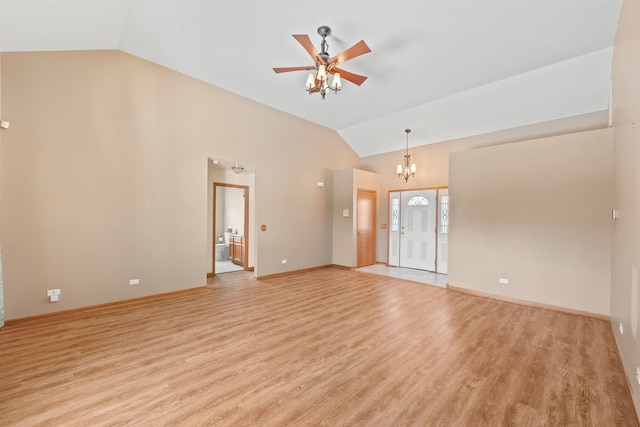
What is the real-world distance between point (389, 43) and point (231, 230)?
6.84 meters

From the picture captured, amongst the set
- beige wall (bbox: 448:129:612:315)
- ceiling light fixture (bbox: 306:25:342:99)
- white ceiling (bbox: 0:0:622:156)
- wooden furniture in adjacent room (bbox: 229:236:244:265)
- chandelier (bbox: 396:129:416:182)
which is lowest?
wooden furniture in adjacent room (bbox: 229:236:244:265)

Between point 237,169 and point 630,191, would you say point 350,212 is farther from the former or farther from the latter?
point 630,191

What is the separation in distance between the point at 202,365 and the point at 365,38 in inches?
175

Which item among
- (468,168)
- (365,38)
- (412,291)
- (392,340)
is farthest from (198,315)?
(468,168)

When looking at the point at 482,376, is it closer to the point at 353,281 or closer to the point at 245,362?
the point at 245,362

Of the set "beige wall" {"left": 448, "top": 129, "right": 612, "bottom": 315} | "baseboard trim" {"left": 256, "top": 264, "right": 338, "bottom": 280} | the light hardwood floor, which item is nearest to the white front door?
"beige wall" {"left": 448, "top": 129, "right": 612, "bottom": 315}

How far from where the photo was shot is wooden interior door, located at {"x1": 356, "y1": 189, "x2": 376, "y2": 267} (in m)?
7.38

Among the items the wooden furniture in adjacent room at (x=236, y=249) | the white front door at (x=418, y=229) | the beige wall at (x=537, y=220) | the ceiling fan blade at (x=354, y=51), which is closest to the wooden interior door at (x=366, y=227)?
the white front door at (x=418, y=229)

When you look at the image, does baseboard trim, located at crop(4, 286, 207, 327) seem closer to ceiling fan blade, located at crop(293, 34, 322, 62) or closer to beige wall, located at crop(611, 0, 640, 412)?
ceiling fan blade, located at crop(293, 34, 322, 62)

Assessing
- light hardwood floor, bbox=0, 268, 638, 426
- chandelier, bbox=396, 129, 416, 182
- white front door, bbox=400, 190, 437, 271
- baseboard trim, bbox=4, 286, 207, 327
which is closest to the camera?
light hardwood floor, bbox=0, 268, 638, 426

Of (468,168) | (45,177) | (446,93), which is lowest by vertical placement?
(45,177)

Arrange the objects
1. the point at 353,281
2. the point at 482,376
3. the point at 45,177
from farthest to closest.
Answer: the point at 353,281 < the point at 45,177 < the point at 482,376

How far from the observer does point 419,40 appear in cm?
361

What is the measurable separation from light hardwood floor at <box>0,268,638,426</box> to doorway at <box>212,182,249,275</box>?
294 cm
